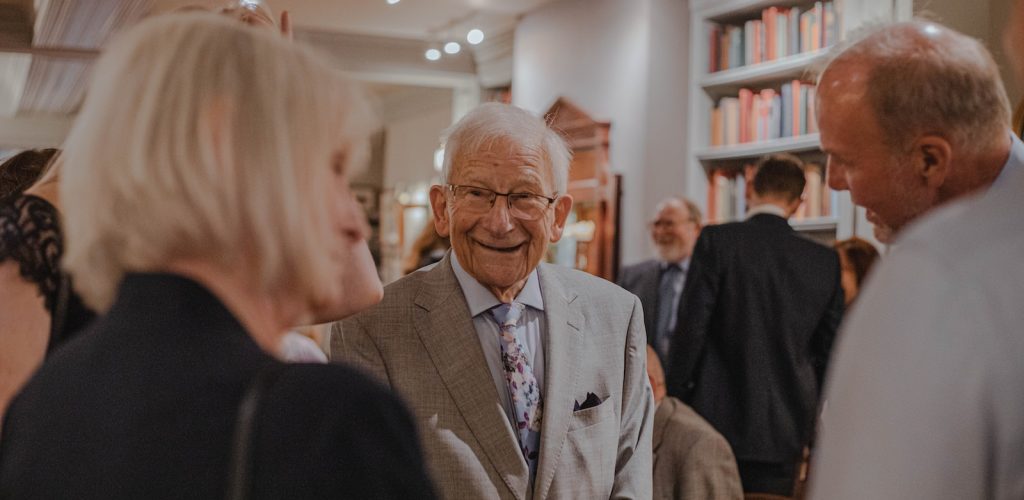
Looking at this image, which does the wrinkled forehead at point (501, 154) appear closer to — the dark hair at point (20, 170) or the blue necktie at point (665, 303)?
the dark hair at point (20, 170)

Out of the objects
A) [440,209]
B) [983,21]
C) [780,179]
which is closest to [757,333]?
[780,179]

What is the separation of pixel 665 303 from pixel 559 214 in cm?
311

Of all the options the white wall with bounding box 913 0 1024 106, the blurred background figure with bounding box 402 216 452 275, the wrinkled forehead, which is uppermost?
the white wall with bounding box 913 0 1024 106

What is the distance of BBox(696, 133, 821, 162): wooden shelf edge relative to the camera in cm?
557

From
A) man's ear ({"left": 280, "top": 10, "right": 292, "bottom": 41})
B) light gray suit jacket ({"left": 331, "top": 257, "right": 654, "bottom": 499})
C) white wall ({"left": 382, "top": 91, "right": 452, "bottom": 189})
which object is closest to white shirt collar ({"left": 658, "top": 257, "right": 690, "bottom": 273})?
light gray suit jacket ({"left": 331, "top": 257, "right": 654, "bottom": 499})

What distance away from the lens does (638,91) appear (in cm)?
686

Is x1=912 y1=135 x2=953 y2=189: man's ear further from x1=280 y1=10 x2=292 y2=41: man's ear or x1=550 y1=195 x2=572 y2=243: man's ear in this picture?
x1=280 y1=10 x2=292 y2=41: man's ear

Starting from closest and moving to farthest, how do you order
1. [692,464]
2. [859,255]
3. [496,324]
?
1. [496,324]
2. [692,464]
3. [859,255]

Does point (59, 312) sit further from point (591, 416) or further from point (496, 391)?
point (591, 416)

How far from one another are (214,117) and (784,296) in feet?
10.9

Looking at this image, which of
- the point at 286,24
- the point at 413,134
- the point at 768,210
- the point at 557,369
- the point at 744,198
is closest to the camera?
the point at 286,24

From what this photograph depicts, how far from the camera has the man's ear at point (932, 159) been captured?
4.47ft

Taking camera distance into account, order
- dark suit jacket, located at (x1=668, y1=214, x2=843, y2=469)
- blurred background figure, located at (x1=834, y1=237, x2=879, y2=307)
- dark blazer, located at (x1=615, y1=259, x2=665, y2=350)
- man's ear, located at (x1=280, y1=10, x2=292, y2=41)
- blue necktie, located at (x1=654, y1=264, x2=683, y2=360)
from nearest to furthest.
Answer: man's ear, located at (x1=280, y1=10, x2=292, y2=41), dark suit jacket, located at (x1=668, y1=214, x2=843, y2=469), blurred background figure, located at (x1=834, y1=237, x2=879, y2=307), blue necktie, located at (x1=654, y1=264, x2=683, y2=360), dark blazer, located at (x1=615, y1=259, x2=665, y2=350)

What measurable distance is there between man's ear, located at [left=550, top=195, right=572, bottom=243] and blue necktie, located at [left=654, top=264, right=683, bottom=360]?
2904 mm
